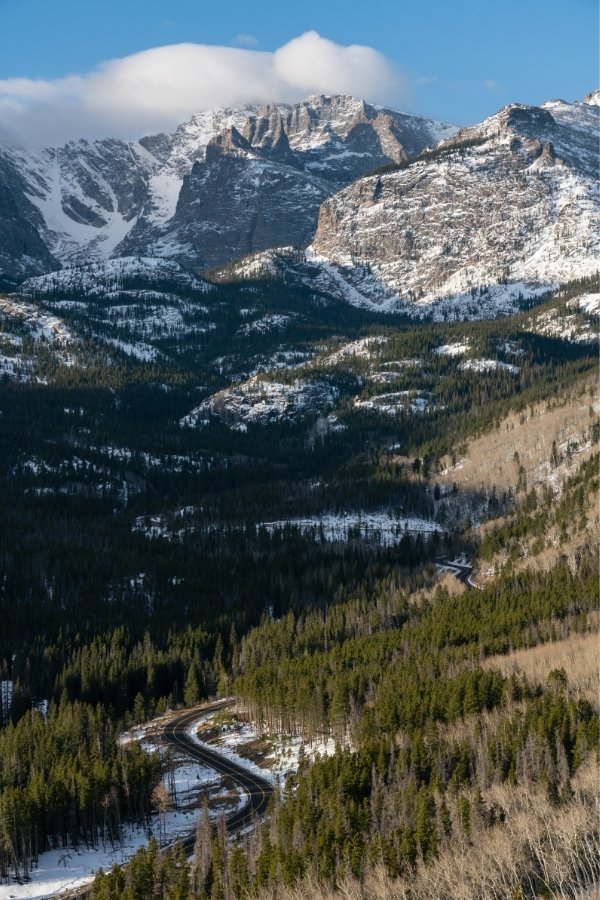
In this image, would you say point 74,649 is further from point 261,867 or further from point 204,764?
point 261,867

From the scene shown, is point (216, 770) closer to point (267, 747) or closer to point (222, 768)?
point (222, 768)

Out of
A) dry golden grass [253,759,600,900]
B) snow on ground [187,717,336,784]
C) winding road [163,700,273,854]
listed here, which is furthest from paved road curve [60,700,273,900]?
dry golden grass [253,759,600,900]

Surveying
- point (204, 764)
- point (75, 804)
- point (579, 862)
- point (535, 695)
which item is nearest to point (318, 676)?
point (204, 764)

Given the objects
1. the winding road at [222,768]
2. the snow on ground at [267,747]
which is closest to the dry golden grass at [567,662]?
the snow on ground at [267,747]

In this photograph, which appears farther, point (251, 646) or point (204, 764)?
point (251, 646)

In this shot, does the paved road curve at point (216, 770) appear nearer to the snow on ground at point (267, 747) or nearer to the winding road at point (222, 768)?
the winding road at point (222, 768)

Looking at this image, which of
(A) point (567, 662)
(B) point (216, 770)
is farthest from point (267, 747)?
(A) point (567, 662)

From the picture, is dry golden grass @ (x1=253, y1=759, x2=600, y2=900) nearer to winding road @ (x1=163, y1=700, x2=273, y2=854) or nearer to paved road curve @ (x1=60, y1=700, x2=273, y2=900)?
paved road curve @ (x1=60, y1=700, x2=273, y2=900)

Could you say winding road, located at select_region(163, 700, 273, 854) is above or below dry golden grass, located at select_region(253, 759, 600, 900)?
below
